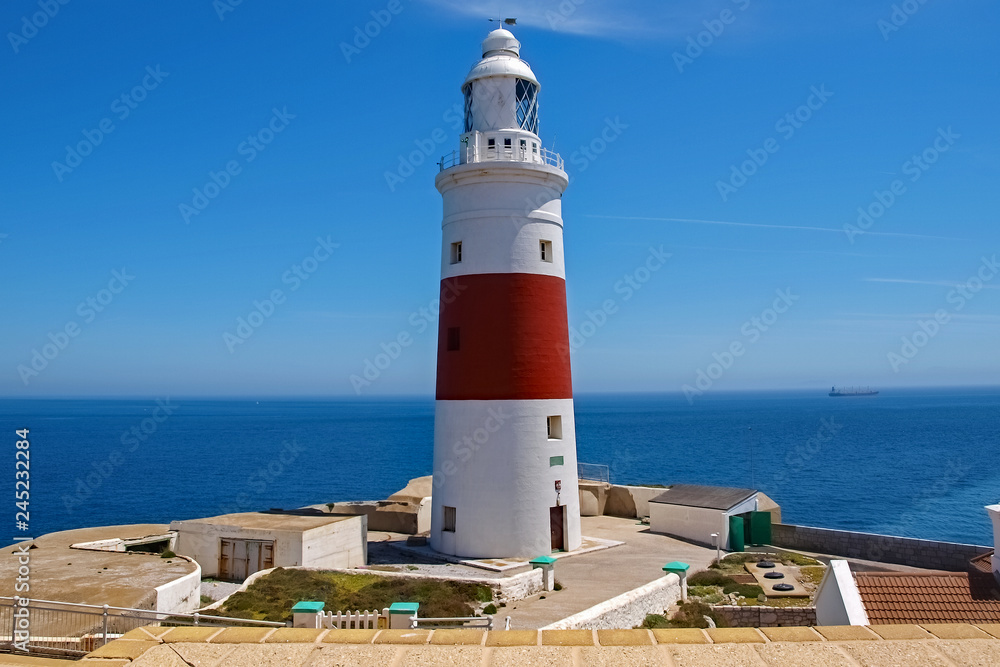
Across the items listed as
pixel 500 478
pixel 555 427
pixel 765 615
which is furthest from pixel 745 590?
pixel 500 478

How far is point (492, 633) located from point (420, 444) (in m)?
120

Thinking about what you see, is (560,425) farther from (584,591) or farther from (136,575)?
(136,575)

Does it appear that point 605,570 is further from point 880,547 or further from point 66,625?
point 66,625

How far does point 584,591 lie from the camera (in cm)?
1800

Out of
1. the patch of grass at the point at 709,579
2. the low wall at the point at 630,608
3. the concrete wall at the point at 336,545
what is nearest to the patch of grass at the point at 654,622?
the low wall at the point at 630,608

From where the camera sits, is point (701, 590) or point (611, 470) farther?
point (611, 470)

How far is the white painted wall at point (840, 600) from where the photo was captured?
1145 cm

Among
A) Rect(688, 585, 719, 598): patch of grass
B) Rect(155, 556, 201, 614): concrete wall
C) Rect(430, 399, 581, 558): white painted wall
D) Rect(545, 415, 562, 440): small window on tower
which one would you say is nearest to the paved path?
Rect(688, 585, 719, 598): patch of grass

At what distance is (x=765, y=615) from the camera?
1706 centimetres

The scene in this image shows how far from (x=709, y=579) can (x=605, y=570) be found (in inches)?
108

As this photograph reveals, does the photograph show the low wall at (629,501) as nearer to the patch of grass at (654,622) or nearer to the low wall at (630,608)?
the low wall at (630,608)

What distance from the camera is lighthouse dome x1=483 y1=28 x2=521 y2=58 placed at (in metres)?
23.3

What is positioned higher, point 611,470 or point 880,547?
point 611,470

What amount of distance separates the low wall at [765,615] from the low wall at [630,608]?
1137 millimetres
